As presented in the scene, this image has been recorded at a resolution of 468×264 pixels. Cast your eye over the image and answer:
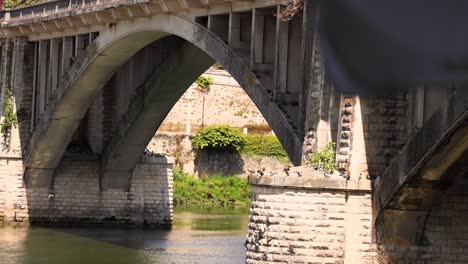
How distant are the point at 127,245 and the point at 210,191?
69.0ft

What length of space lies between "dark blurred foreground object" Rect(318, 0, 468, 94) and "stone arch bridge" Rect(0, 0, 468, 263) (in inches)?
251

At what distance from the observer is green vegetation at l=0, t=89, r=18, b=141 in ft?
159

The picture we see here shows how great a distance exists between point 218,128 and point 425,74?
54.4m

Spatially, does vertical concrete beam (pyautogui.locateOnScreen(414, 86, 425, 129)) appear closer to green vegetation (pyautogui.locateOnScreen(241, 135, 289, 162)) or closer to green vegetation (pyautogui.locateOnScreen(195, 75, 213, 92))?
green vegetation (pyautogui.locateOnScreen(241, 135, 289, 162))

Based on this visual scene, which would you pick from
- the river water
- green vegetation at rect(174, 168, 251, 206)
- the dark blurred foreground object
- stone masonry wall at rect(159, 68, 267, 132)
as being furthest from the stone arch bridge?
stone masonry wall at rect(159, 68, 267, 132)

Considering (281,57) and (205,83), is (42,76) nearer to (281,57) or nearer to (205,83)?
(281,57)

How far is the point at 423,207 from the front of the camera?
25.0 metres

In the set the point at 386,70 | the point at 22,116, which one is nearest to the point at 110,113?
the point at 22,116

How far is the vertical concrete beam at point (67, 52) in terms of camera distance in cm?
4528

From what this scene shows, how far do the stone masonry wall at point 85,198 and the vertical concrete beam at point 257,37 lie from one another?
18.4m

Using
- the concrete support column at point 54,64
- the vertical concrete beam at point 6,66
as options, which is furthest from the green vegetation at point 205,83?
the concrete support column at point 54,64

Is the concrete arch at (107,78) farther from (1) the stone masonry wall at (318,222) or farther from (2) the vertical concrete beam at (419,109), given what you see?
(2) the vertical concrete beam at (419,109)

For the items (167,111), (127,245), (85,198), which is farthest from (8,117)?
(127,245)

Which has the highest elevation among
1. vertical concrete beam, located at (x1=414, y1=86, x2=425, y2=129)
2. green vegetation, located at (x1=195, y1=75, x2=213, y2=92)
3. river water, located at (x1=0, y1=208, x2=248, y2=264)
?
green vegetation, located at (x1=195, y1=75, x2=213, y2=92)
